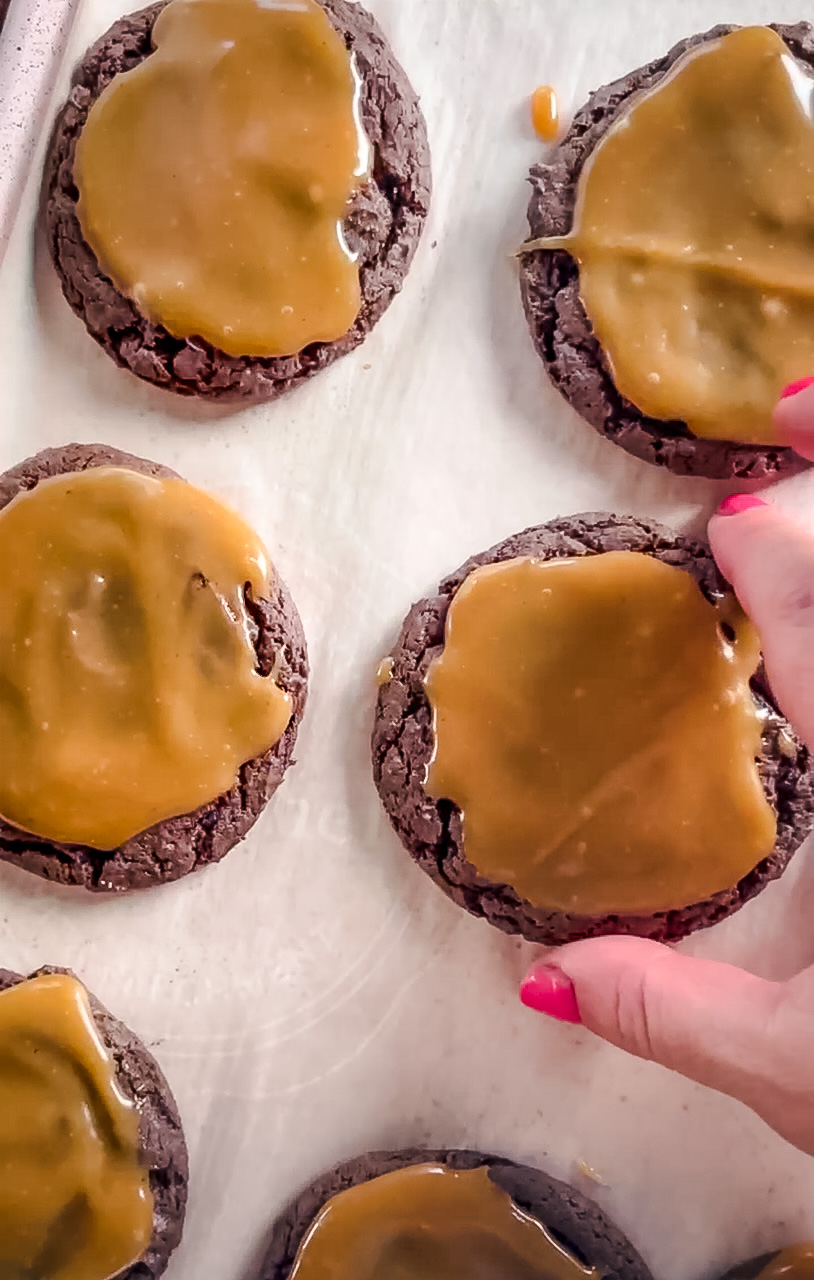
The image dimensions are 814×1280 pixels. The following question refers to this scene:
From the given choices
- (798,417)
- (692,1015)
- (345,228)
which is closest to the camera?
(692,1015)

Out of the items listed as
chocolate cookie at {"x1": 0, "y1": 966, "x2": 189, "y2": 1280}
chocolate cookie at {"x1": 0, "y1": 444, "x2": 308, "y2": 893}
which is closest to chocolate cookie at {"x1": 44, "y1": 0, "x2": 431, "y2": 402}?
chocolate cookie at {"x1": 0, "y1": 444, "x2": 308, "y2": 893}

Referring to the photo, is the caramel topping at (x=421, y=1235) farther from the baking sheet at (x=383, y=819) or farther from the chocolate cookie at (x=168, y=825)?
the chocolate cookie at (x=168, y=825)

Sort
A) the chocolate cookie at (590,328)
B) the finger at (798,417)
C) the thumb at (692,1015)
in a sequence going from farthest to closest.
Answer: the chocolate cookie at (590,328), the finger at (798,417), the thumb at (692,1015)

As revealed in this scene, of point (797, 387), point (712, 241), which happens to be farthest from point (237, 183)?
point (797, 387)

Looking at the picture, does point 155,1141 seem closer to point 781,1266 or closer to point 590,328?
point 781,1266

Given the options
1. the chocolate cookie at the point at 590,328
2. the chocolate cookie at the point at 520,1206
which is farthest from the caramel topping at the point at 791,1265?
the chocolate cookie at the point at 590,328

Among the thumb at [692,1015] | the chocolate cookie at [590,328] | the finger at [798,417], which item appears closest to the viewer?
the thumb at [692,1015]

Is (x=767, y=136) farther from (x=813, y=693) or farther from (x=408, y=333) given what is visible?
(x=813, y=693)

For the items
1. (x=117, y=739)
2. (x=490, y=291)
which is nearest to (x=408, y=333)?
(x=490, y=291)
